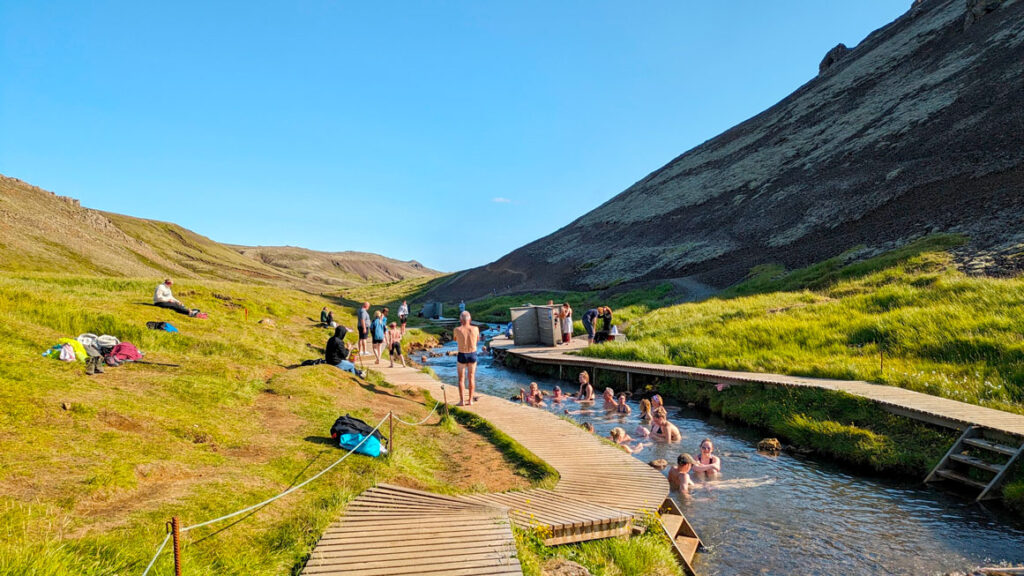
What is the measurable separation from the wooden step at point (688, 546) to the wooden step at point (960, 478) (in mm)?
5242

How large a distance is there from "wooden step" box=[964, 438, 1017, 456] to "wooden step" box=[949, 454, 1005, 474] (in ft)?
0.74

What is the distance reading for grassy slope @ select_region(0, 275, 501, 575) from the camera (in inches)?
181

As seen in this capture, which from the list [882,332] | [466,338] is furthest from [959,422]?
[466,338]

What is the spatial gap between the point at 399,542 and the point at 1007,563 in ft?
25.5

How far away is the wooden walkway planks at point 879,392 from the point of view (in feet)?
31.2

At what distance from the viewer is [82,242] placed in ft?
176

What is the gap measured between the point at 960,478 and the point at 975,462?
1.24ft

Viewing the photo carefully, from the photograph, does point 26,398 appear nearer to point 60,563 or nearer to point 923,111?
point 60,563

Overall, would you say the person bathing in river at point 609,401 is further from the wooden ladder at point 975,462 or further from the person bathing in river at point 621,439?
the wooden ladder at point 975,462

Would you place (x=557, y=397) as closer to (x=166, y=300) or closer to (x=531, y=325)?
(x=531, y=325)

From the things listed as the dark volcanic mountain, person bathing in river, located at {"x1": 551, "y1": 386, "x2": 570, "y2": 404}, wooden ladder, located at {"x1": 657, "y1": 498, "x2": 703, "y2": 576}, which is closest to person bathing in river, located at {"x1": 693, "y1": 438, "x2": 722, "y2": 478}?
wooden ladder, located at {"x1": 657, "y1": 498, "x2": 703, "y2": 576}

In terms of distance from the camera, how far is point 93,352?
33.1 feet

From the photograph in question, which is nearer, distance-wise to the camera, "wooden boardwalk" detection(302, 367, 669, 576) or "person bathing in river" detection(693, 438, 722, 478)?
"wooden boardwalk" detection(302, 367, 669, 576)

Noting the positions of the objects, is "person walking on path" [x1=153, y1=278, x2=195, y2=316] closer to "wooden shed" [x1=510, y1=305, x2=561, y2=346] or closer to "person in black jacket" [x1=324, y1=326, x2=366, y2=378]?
"person in black jacket" [x1=324, y1=326, x2=366, y2=378]
